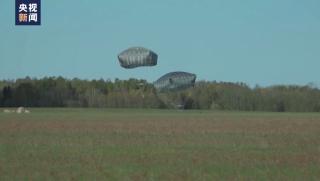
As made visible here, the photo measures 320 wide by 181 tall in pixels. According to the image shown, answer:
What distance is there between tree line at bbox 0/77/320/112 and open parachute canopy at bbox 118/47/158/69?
202ft

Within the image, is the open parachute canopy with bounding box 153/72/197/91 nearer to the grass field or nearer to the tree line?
the tree line

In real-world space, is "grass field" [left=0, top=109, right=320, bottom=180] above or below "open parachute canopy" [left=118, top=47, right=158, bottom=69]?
below

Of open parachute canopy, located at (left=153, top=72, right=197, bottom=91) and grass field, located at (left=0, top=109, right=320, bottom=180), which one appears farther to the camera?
open parachute canopy, located at (left=153, top=72, right=197, bottom=91)

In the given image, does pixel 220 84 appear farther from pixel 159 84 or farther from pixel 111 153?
pixel 111 153

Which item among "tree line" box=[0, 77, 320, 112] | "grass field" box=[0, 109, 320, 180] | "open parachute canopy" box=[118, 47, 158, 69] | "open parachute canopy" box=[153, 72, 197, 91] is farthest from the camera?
"tree line" box=[0, 77, 320, 112]

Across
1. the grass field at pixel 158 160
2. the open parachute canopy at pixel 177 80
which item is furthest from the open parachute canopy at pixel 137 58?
the grass field at pixel 158 160

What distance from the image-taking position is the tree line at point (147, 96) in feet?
455

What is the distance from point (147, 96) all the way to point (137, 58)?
226 feet

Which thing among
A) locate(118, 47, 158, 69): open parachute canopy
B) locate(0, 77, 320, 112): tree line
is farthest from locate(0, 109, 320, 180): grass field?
locate(0, 77, 320, 112): tree line

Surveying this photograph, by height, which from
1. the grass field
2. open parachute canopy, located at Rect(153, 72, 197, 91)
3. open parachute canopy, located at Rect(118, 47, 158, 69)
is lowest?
the grass field

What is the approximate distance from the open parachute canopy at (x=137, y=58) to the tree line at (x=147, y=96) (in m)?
61.7

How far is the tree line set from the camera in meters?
139

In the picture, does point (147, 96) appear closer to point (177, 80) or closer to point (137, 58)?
point (177, 80)

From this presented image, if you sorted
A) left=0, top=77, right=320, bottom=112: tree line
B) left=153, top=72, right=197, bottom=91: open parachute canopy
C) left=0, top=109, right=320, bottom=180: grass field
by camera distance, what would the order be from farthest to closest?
left=0, top=77, right=320, bottom=112: tree line < left=153, top=72, right=197, bottom=91: open parachute canopy < left=0, top=109, right=320, bottom=180: grass field
